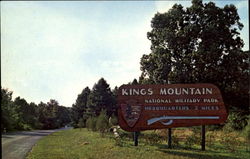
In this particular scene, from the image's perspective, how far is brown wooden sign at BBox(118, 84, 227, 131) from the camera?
588 inches

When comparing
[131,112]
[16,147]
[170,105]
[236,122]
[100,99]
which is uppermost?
[100,99]

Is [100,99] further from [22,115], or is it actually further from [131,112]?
[131,112]

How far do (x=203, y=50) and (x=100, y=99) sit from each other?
38.0 metres

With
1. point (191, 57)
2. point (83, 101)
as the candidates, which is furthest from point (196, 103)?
point (83, 101)

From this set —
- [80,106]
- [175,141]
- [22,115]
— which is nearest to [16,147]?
[175,141]

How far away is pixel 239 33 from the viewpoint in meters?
23.8

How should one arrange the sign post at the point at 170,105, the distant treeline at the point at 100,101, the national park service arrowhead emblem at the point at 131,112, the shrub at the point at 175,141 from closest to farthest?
the national park service arrowhead emblem at the point at 131,112 → the sign post at the point at 170,105 → the shrub at the point at 175,141 → the distant treeline at the point at 100,101

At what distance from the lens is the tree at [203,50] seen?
73.1 ft

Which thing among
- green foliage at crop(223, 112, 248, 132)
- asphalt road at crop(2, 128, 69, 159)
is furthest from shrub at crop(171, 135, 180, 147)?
green foliage at crop(223, 112, 248, 132)

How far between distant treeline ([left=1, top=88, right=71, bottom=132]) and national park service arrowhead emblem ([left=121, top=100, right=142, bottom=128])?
29.2m

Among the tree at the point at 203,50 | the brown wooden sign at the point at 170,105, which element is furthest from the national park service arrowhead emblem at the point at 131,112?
the tree at the point at 203,50

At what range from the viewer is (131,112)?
1484 cm

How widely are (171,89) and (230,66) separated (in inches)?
382

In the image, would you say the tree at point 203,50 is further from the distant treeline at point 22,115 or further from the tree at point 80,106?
the tree at point 80,106
